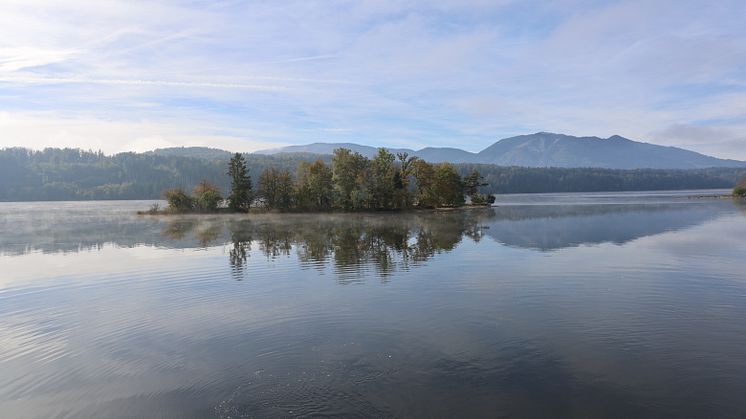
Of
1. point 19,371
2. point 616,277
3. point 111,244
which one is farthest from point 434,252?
point 111,244

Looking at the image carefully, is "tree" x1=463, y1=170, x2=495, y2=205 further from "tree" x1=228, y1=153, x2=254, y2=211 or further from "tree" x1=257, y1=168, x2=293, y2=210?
"tree" x1=228, y1=153, x2=254, y2=211

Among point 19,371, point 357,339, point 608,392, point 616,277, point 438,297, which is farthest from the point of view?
point 616,277

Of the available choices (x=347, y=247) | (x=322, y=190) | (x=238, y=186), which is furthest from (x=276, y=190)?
(x=347, y=247)

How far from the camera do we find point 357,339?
737 inches

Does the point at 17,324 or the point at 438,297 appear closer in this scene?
the point at 17,324

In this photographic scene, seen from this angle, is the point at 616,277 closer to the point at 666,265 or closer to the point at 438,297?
the point at 666,265

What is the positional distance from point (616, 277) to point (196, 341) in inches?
996

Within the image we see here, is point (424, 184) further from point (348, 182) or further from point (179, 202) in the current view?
point (179, 202)

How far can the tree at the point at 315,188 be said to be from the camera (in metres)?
126

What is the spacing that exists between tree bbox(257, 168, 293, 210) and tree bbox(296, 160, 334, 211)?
8.78 ft

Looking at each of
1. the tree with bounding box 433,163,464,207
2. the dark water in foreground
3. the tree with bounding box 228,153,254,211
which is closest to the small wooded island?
the tree with bounding box 228,153,254,211

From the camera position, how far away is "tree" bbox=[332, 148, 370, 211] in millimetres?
122562

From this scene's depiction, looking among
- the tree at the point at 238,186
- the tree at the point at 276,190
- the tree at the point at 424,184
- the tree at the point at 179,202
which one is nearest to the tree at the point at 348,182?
the tree at the point at 276,190

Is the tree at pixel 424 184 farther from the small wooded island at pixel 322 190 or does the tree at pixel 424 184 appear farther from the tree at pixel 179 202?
the tree at pixel 179 202
